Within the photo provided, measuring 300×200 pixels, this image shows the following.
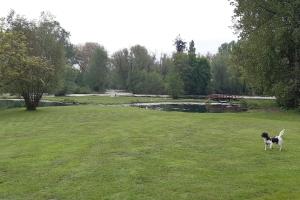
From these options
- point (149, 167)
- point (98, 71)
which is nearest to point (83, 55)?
point (98, 71)

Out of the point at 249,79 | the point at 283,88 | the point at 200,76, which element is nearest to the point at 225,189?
the point at 283,88

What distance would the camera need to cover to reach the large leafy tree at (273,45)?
41.1m

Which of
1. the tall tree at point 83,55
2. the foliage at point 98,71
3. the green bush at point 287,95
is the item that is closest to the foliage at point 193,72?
the foliage at point 98,71

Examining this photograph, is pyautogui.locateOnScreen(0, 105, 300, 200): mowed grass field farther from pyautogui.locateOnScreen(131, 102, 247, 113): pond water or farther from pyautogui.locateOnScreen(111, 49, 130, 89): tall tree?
pyautogui.locateOnScreen(111, 49, 130, 89): tall tree

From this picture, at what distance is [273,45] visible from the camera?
42625 millimetres

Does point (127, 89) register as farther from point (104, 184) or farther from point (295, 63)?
point (104, 184)

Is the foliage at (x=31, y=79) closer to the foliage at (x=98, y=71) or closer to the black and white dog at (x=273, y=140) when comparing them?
the black and white dog at (x=273, y=140)

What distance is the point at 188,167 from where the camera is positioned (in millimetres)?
13438

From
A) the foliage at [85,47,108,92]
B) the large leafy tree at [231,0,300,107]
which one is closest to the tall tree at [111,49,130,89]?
the foliage at [85,47,108,92]

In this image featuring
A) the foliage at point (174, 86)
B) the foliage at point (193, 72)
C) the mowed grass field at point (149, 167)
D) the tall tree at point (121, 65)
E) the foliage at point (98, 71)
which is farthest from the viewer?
the tall tree at point (121, 65)

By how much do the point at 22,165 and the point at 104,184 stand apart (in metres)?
4.01

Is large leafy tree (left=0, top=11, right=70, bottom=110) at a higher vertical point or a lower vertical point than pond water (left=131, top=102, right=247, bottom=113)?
higher

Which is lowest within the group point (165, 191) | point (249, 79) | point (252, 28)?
point (165, 191)

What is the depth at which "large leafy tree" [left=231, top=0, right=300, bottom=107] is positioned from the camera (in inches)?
1617
